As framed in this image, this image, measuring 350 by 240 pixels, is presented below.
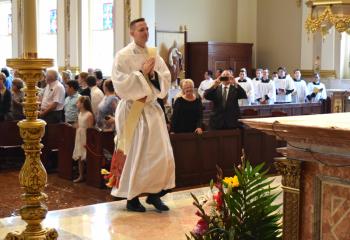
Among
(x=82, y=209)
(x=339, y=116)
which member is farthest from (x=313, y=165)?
(x=82, y=209)

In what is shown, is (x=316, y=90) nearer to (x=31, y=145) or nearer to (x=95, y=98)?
(x=95, y=98)

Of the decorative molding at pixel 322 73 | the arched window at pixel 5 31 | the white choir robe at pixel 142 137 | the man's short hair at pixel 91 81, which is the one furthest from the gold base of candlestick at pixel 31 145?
the arched window at pixel 5 31

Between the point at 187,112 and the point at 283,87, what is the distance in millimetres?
10701

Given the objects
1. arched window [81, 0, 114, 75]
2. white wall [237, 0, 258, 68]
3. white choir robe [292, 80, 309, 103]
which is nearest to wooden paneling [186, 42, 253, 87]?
white wall [237, 0, 258, 68]

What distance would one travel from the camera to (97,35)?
2056cm

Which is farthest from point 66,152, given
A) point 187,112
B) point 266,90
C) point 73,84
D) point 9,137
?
point 266,90

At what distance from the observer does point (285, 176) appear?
341 centimetres

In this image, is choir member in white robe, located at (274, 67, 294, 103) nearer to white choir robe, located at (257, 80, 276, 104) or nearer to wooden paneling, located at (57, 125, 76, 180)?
white choir robe, located at (257, 80, 276, 104)

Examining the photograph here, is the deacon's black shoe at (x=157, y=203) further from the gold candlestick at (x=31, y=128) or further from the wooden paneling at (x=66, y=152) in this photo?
the gold candlestick at (x=31, y=128)

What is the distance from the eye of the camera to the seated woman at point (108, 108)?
842cm

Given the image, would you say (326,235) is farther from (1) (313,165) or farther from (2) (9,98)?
(2) (9,98)

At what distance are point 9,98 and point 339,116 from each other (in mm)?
7289

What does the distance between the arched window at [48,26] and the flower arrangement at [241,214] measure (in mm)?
19303

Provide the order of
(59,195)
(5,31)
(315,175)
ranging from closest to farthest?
(315,175), (59,195), (5,31)
